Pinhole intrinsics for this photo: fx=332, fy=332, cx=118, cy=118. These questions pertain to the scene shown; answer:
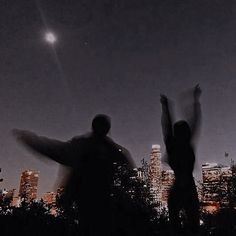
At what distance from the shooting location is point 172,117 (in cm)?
579

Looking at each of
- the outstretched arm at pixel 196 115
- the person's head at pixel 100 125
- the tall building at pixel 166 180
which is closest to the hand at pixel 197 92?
the outstretched arm at pixel 196 115

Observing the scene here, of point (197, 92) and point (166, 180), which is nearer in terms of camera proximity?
point (197, 92)

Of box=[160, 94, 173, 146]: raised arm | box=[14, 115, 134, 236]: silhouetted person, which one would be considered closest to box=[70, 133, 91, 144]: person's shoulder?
box=[14, 115, 134, 236]: silhouetted person

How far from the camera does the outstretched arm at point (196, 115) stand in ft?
18.8

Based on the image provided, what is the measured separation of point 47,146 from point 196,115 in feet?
10.1

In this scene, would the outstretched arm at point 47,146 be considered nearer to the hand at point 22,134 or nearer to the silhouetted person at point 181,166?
the hand at point 22,134

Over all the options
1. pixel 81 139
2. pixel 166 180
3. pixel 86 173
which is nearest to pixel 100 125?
pixel 81 139

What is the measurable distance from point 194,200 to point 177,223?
1.51 feet

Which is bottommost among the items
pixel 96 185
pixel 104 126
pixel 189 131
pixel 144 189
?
pixel 96 185

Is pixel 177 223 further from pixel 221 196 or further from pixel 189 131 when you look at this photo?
pixel 221 196

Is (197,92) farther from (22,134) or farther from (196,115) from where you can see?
(22,134)

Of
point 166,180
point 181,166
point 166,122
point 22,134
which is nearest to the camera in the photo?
point 22,134

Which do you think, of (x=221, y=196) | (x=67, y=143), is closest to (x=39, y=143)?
(x=67, y=143)

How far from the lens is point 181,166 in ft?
18.0
